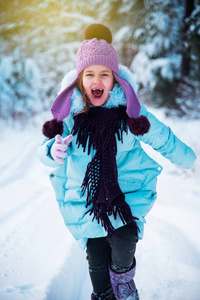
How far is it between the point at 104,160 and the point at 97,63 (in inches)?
24.4

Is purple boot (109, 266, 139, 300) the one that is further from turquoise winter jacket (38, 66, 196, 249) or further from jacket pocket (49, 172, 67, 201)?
jacket pocket (49, 172, 67, 201)

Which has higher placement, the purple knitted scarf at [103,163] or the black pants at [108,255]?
the purple knitted scarf at [103,163]

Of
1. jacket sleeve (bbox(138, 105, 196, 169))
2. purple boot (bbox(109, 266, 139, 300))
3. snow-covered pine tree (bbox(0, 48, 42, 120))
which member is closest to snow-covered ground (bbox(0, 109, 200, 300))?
purple boot (bbox(109, 266, 139, 300))

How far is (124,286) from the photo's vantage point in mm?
1282

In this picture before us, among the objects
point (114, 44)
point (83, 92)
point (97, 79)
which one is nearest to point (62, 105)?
point (83, 92)

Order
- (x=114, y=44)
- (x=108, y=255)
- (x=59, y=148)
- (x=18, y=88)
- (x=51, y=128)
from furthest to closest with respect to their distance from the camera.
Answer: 1. (x=114, y=44)
2. (x=18, y=88)
3. (x=108, y=255)
4. (x=51, y=128)
5. (x=59, y=148)

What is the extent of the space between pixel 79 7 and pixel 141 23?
6.00 m

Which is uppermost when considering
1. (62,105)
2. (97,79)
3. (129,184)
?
(97,79)

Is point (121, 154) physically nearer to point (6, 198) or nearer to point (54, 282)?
point (54, 282)

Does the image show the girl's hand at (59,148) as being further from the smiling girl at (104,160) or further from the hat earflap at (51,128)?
the hat earflap at (51,128)

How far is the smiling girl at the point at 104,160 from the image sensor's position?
1.29m

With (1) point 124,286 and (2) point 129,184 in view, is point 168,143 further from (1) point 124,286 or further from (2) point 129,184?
(1) point 124,286

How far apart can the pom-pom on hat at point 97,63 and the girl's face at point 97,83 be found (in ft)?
0.12

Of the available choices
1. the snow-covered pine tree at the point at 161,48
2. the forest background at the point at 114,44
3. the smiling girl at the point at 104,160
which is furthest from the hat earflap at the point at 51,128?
the snow-covered pine tree at the point at 161,48
